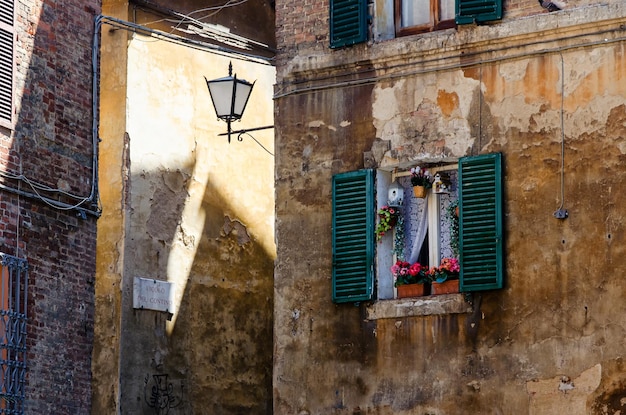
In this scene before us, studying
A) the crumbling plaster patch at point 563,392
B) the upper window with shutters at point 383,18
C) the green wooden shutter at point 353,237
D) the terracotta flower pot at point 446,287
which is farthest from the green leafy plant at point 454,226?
the upper window with shutters at point 383,18

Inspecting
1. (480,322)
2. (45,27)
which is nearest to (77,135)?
(45,27)

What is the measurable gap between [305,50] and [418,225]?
249cm

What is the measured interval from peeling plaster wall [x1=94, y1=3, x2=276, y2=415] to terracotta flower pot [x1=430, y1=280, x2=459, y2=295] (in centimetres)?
505

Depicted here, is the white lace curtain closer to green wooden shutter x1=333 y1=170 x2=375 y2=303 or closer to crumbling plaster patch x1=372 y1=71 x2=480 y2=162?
green wooden shutter x1=333 y1=170 x2=375 y2=303

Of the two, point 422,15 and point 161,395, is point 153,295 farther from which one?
point 422,15

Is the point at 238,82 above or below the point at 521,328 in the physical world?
above

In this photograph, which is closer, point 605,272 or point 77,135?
point 605,272

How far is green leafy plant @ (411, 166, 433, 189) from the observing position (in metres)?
16.9

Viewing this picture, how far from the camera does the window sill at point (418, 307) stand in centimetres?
1641

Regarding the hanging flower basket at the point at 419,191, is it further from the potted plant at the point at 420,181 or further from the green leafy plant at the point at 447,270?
the green leafy plant at the point at 447,270

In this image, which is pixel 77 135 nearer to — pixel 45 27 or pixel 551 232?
pixel 45 27

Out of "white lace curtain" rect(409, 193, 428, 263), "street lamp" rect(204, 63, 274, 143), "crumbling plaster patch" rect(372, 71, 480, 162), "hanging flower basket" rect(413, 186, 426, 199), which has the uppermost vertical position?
"street lamp" rect(204, 63, 274, 143)

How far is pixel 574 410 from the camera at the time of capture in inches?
613

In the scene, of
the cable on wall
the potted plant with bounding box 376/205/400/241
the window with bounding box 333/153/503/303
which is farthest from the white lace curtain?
the cable on wall
